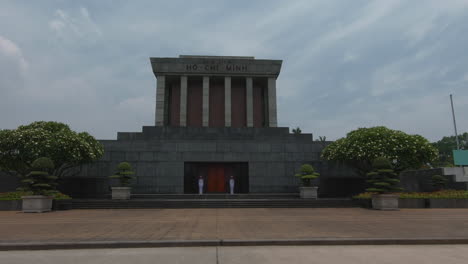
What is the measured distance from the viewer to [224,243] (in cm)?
818

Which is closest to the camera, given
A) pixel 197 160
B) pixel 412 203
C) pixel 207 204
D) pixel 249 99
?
pixel 412 203

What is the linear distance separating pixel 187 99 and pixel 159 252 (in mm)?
30017

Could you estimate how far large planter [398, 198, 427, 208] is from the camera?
19719mm

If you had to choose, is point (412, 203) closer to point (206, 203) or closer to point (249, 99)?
point (206, 203)

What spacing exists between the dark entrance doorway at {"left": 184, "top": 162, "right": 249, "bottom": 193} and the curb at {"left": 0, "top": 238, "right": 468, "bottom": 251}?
1852 centimetres

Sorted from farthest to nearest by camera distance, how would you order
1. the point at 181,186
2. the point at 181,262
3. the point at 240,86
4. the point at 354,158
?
the point at 240,86 < the point at 181,186 < the point at 354,158 < the point at 181,262

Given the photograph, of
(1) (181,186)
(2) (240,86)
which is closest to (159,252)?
(1) (181,186)

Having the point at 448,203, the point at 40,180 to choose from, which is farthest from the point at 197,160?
the point at 448,203

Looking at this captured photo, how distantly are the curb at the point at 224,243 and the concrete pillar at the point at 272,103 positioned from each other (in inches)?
1059

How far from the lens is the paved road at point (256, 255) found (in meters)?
6.61

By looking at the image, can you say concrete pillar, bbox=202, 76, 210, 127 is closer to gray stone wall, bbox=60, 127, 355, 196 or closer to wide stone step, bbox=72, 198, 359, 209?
gray stone wall, bbox=60, 127, 355, 196

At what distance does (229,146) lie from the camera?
2722 centimetres

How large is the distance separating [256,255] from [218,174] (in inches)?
815

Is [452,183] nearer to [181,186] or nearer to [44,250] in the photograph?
[181,186]
